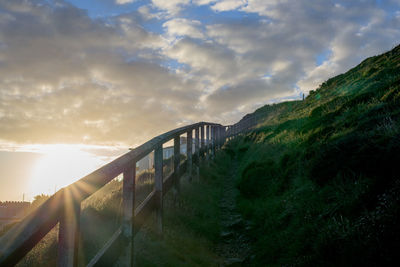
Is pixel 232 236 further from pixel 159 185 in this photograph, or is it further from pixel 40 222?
pixel 40 222

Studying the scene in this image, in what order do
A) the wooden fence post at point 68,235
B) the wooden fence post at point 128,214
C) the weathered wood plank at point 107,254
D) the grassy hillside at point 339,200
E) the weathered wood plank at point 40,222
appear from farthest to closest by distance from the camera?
1. the wooden fence post at point 128,214
2. the grassy hillside at point 339,200
3. the weathered wood plank at point 107,254
4. the wooden fence post at point 68,235
5. the weathered wood plank at point 40,222

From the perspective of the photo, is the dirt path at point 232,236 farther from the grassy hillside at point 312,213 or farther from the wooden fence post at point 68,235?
the wooden fence post at point 68,235

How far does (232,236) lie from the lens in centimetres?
665

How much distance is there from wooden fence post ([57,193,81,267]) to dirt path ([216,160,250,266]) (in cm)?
366

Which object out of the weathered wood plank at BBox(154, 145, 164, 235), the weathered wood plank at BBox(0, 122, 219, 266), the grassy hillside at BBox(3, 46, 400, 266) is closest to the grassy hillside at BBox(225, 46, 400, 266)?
the grassy hillside at BBox(3, 46, 400, 266)

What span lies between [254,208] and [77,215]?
5985 mm

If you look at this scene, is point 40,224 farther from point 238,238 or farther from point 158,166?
point 238,238

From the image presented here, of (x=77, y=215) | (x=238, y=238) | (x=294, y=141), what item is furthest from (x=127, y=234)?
(x=294, y=141)

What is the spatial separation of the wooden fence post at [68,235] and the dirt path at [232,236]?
3.66m

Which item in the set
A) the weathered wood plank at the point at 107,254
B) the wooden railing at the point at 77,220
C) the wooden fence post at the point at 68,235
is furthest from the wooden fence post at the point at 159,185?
the wooden fence post at the point at 68,235

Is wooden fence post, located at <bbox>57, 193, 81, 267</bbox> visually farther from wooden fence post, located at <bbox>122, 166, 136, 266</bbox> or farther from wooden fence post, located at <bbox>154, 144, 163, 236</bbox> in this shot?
wooden fence post, located at <bbox>154, 144, 163, 236</bbox>

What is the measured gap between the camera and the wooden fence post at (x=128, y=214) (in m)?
3.65

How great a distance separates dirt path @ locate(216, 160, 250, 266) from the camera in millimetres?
5547

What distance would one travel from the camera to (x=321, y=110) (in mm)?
11180
